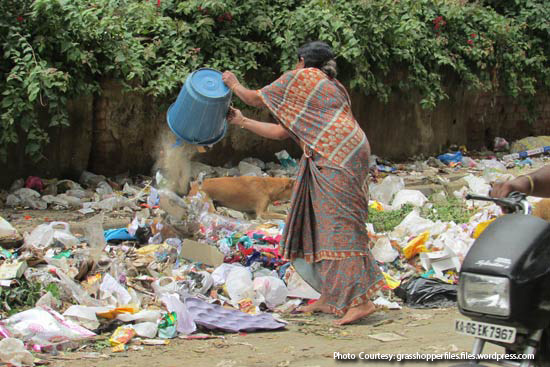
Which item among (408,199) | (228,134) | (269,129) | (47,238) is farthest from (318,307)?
(228,134)

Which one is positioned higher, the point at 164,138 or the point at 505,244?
the point at 505,244

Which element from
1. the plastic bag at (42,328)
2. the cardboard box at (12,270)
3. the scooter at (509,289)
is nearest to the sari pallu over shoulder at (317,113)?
the plastic bag at (42,328)

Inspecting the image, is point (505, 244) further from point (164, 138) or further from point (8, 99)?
point (164, 138)

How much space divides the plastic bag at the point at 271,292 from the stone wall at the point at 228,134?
3.60m

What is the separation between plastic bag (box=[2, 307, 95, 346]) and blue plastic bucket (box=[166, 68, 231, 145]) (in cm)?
179

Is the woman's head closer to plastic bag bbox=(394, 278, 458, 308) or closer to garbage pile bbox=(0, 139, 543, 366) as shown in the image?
garbage pile bbox=(0, 139, 543, 366)

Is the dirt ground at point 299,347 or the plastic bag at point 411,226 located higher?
the plastic bag at point 411,226

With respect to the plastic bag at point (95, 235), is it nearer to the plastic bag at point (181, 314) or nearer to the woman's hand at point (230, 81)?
the plastic bag at point (181, 314)

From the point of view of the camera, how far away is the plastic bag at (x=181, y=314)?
15.6 ft

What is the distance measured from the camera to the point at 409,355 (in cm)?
417

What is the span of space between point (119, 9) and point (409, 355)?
5.77 meters

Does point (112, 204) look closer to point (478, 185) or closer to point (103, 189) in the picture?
point (103, 189)

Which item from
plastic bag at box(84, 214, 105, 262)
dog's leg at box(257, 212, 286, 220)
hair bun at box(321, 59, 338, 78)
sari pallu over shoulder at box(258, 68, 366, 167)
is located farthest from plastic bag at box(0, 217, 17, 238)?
dog's leg at box(257, 212, 286, 220)

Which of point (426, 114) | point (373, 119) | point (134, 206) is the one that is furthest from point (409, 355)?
point (426, 114)
